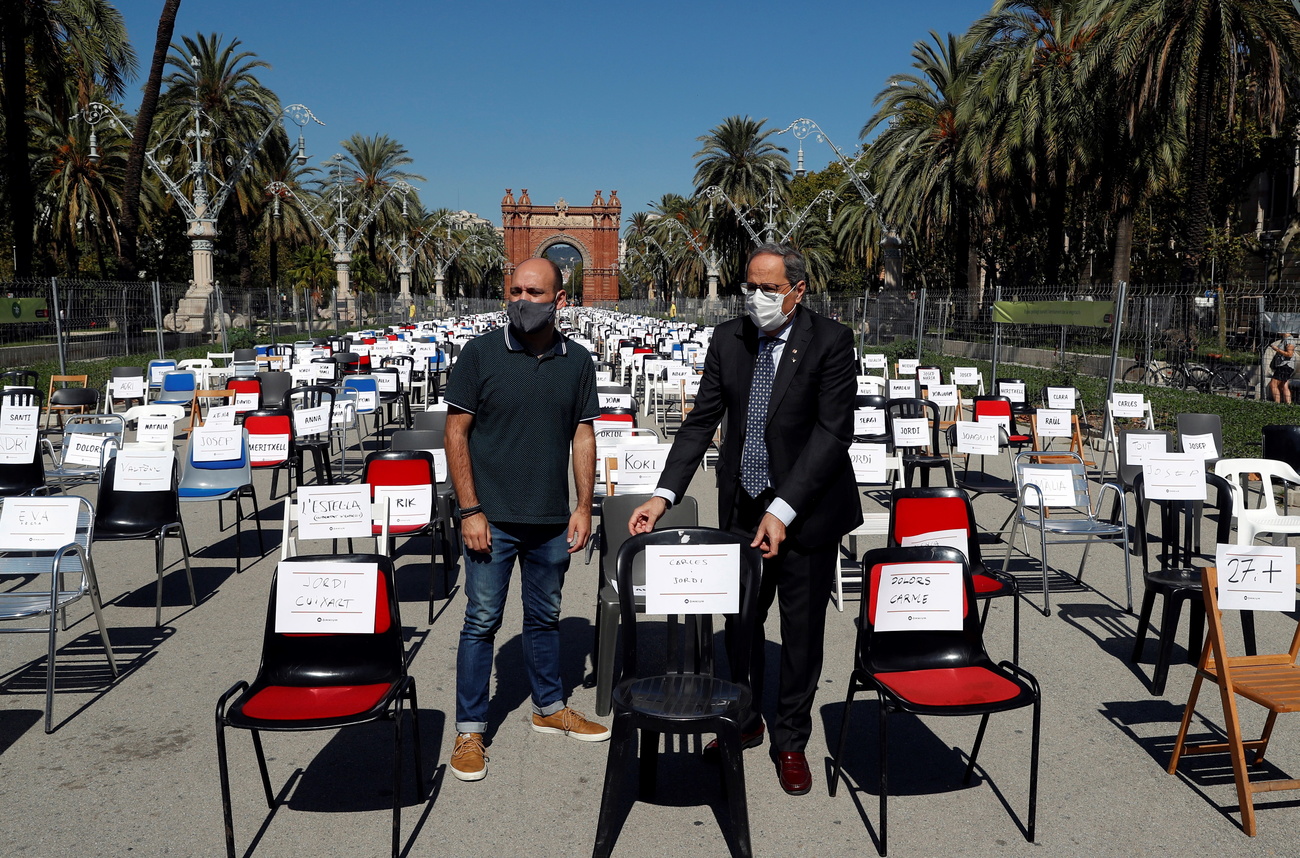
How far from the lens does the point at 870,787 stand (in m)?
4.15

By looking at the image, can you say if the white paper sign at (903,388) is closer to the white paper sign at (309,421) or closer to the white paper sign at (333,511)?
the white paper sign at (309,421)

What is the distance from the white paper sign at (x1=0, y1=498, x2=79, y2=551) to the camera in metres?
5.37

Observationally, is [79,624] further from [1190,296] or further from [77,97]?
[77,97]

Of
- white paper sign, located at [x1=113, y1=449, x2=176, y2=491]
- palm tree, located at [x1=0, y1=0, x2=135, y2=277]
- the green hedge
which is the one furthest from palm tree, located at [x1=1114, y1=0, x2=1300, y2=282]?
palm tree, located at [x1=0, y1=0, x2=135, y2=277]

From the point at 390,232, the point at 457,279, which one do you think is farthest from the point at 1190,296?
the point at 457,279

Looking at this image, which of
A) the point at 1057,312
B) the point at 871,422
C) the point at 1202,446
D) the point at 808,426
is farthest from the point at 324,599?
the point at 1057,312

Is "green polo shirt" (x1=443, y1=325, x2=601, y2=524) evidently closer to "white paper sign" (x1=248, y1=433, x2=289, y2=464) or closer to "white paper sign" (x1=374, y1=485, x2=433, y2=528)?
"white paper sign" (x1=374, y1=485, x2=433, y2=528)

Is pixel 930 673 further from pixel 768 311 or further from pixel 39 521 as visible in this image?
pixel 39 521

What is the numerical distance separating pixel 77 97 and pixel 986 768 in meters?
41.3

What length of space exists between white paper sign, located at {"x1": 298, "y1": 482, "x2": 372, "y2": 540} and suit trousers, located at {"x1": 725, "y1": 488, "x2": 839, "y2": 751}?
8.04ft

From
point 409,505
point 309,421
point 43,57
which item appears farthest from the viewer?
point 43,57

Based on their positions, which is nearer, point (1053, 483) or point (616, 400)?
point (1053, 483)

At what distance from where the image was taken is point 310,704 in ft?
12.0

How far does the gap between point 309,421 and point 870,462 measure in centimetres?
509
